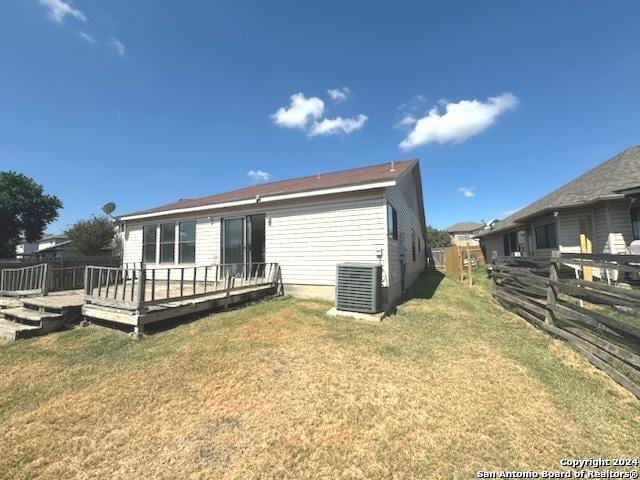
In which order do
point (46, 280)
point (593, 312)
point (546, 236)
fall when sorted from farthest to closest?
1. point (546, 236)
2. point (46, 280)
3. point (593, 312)

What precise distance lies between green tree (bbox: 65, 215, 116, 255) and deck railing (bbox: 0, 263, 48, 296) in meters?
12.0

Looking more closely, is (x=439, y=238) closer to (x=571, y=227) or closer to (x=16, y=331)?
(x=571, y=227)

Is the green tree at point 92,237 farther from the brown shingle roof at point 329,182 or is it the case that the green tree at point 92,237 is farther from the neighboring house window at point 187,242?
the neighboring house window at point 187,242

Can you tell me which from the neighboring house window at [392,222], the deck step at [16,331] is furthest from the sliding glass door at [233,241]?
the deck step at [16,331]

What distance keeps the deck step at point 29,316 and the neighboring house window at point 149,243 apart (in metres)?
4.90

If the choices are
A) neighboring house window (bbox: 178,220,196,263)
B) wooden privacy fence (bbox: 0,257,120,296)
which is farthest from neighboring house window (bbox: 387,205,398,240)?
wooden privacy fence (bbox: 0,257,120,296)

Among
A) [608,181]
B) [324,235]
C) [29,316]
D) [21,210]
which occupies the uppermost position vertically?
[21,210]

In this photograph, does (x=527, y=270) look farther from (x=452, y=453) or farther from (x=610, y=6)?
(x=610, y=6)

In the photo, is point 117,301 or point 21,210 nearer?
point 117,301

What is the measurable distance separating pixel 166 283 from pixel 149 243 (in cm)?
317

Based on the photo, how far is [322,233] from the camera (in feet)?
28.1

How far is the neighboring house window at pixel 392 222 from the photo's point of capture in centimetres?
812

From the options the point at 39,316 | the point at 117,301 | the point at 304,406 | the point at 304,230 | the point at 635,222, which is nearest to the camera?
the point at 304,406

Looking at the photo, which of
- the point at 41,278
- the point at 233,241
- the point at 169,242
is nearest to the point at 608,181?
the point at 233,241
